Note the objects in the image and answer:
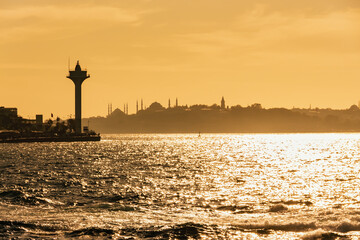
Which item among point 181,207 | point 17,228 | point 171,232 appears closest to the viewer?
point 171,232

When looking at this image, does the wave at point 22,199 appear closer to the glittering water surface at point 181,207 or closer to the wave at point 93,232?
the glittering water surface at point 181,207

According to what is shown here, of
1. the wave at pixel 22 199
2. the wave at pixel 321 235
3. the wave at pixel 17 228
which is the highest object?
the wave at pixel 22 199

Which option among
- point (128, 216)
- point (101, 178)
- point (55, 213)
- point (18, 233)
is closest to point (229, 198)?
point (128, 216)

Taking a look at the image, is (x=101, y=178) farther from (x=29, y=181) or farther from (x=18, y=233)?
(x=18, y=233)

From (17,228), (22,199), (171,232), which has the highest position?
(22,199)

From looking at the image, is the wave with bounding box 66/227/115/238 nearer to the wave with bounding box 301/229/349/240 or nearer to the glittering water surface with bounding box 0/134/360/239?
the glittering water surface with bounding box 0/134/360/239

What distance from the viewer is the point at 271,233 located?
3781 centimetres

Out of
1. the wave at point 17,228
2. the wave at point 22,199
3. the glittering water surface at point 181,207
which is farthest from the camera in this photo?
the wave at point 22,199

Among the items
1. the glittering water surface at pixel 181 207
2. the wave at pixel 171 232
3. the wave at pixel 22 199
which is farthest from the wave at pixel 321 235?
the wave at pixel 22 199

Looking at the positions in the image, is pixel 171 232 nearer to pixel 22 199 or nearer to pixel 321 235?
pixel 321 235

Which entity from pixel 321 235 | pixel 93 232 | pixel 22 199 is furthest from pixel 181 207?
pixel 321 235

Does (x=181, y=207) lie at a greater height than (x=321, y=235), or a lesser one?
greater

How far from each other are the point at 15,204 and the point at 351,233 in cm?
2855

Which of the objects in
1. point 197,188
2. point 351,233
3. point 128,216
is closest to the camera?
point 351,233
